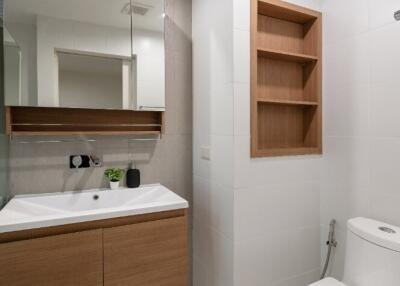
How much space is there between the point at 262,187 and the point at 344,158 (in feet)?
1.78

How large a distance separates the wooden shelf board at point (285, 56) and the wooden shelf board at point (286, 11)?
0.83ft

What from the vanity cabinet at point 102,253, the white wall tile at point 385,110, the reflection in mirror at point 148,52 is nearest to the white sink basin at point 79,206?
the vanity cabinet at point 102,253

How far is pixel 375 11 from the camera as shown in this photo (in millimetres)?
1416

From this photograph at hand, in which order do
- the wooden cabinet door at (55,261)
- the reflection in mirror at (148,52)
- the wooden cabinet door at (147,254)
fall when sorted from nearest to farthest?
the wooden cabinet door at (55,261) < the wooden cabinet door at (147,254) < the reflection in mirror at (148,52)

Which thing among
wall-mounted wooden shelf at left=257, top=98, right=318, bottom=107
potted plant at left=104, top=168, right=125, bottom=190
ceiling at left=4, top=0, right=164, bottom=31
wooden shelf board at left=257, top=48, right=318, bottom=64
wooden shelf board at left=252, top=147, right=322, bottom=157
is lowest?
potted plant at left=104, top=168, right=125, bottom=190

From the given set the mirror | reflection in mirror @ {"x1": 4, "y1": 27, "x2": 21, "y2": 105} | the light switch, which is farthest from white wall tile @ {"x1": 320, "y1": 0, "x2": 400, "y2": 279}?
reflection in mirror @ {"x1": 4, "y1": 27, "x2": 21, "y2": 105}

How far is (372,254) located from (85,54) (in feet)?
6.00

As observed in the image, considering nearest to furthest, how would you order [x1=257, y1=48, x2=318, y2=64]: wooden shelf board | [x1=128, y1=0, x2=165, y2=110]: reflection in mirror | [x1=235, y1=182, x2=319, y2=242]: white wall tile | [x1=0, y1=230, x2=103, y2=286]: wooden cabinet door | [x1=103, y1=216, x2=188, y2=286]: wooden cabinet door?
[x1=0, y1=230, x2=103, y2=286]: wooden cabinet door, [x1=103, y1=216, x2=188, y2=286]: wooden cabinet door, [x1=235, y1=182, x2=319, y2=242]: white wall tile, [x1=257, y1=48, x2=318, y2=64]: wooden shelf board, [x1=128, y1=0, x2=165, y2=110]: reflection in mirror

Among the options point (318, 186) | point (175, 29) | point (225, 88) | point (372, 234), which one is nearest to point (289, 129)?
point (318, 186)

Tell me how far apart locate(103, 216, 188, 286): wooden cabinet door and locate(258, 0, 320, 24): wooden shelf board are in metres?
1.30

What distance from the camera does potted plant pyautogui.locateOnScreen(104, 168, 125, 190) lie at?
5.34 feet

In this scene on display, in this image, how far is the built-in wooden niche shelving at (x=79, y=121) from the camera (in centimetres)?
146

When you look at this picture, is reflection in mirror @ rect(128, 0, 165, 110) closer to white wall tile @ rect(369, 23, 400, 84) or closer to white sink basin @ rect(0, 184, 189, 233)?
white sink basin @ rect(0, 184, 189, 233)

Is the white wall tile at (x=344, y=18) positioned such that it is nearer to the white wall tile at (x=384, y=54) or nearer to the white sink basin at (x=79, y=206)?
the white wall tile at (x=384, y=54)
